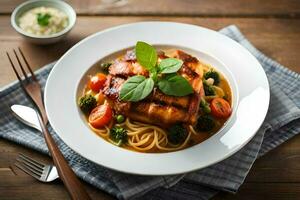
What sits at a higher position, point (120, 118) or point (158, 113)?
point (158, 113)

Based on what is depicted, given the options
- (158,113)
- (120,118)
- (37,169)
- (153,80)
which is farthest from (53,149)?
(153,80)

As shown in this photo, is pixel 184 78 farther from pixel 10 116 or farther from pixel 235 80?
pixel 10 116

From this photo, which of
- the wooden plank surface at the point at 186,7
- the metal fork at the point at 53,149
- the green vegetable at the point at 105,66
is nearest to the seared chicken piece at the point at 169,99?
the green vegetable at the point at 105,66

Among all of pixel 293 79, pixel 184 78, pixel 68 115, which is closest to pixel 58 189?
pixel 68 115

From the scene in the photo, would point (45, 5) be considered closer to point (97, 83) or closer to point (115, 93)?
point (97, 83)

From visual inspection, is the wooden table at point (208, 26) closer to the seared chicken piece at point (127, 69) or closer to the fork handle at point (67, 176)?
the fork handle at point (67, 176)
